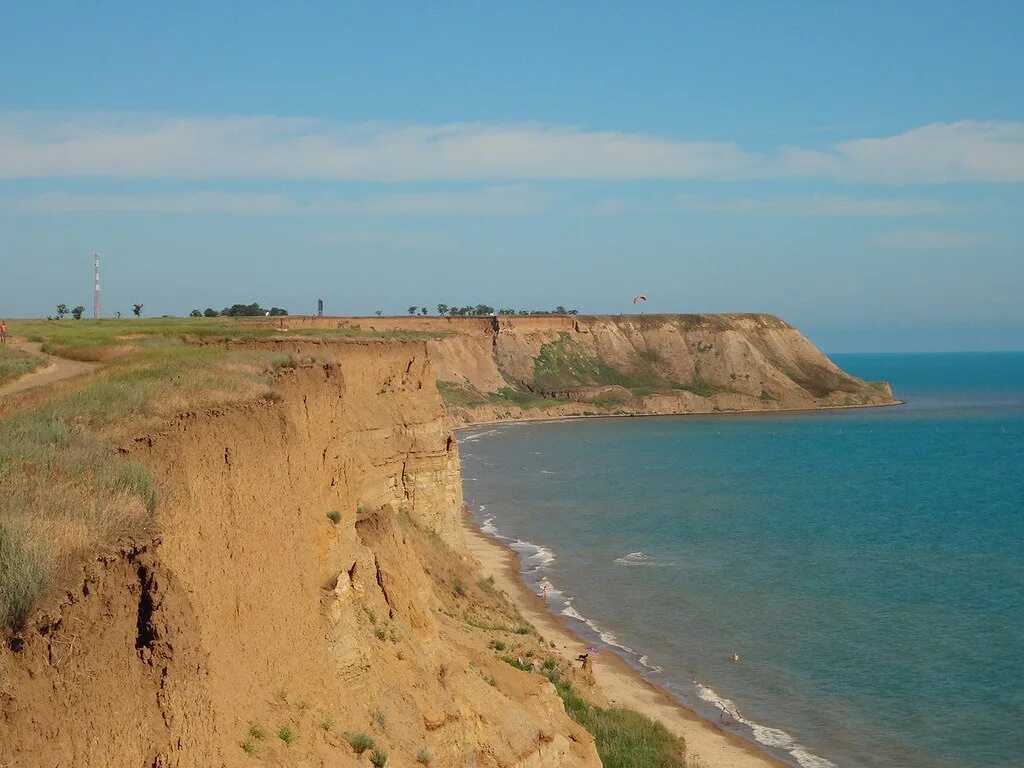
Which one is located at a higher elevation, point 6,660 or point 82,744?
point 6,660

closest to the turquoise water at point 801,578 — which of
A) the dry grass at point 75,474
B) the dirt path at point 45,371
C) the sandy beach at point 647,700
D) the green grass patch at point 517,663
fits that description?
the sandy beach at point 647,700

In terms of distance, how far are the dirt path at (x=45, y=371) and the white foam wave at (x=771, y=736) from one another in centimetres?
1713

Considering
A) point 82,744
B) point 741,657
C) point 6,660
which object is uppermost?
point 6,660

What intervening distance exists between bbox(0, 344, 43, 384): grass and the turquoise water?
17.7 meters

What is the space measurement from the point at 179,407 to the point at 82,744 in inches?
225

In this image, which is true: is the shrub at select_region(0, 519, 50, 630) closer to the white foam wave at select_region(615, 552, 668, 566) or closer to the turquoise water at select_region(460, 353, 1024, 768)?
the turquoise water at select_region(460, 353, 1024, 768)

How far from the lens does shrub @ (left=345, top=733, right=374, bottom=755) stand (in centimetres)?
1197

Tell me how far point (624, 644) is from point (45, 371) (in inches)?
763

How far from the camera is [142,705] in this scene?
7.66 meters

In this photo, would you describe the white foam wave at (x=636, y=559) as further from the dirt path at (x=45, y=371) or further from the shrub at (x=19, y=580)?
the shrub at (x=19, y=580)

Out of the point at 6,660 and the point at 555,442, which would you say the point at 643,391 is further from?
the point at 6,660

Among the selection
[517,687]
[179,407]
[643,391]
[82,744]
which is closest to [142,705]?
[82,744]

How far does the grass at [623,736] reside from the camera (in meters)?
21.2

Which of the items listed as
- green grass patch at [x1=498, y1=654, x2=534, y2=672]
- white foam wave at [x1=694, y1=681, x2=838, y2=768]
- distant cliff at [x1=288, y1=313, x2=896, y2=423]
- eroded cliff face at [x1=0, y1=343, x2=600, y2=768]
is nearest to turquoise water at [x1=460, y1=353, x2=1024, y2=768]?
white foam wave at [x1=694, y1=681, x2=838, y2=768]
